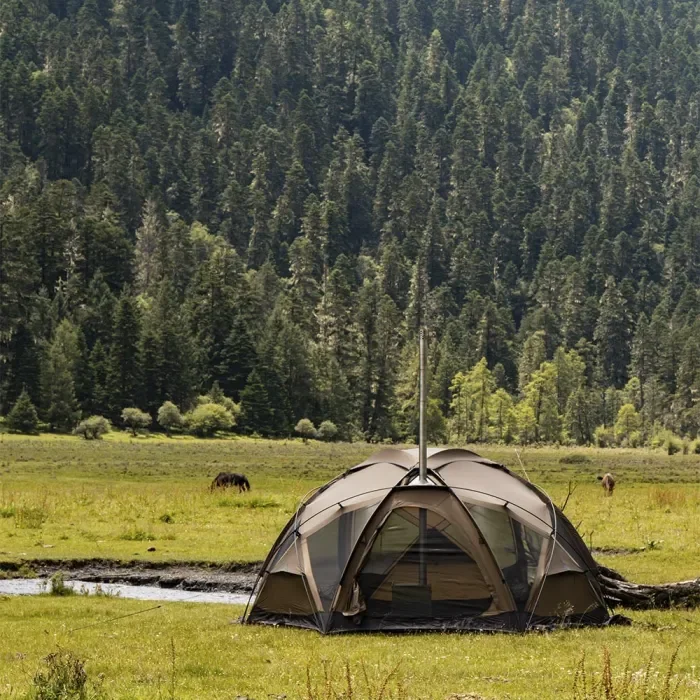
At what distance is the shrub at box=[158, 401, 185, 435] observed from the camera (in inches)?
4611

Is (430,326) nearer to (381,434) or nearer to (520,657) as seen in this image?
(381,434)

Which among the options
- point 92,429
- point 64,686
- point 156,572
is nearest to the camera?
point 64,686

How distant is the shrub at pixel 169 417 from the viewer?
384ft

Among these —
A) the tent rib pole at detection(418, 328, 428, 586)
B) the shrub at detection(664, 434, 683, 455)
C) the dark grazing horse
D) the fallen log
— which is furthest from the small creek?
the shrub at detection(664, 434, 683, 455)

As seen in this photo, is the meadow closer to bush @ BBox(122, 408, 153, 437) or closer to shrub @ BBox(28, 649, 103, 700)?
shrub @ BBox(28, 649, 103, 700)

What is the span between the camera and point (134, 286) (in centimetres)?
16862

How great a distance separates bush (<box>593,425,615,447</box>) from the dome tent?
134 metres

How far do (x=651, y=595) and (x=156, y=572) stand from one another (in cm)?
1119

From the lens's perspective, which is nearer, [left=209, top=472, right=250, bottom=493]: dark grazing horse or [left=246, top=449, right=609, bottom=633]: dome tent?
[left=246, top=449, right=609, bottom=633]: dome tent

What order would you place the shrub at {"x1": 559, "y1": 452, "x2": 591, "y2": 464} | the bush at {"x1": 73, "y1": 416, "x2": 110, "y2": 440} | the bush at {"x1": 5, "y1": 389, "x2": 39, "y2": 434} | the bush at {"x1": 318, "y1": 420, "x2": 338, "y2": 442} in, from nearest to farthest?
the shrub at {"x1": 559, "y1": 452, "x2": 591, "y2": 464}
the bush at {"x1": 73, "y1": 416, "x2": 110, "y2": 440}
the bush at {"x1": 5, "y1": 389, "x2": 39, "y2": 434}
the bush at {"x1": 318, "y1": 420, "x2": 338, "y2": 442}

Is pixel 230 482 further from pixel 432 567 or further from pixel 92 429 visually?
pixel 92 429

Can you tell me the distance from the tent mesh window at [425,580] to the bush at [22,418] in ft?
301

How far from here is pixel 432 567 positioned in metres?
17.4

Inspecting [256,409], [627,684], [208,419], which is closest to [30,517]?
[627,684]
